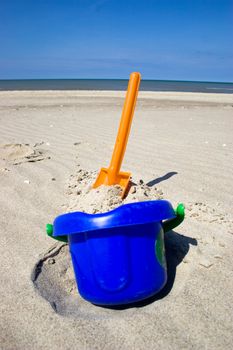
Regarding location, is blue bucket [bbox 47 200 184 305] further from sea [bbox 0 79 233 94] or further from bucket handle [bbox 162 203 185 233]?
sea [bbox 0 79 233 94]

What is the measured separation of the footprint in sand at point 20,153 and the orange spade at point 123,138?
1.78 m

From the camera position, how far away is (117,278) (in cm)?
145

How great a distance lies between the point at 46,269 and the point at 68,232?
0.51 m

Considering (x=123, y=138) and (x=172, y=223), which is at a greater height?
(x=123, y=138)

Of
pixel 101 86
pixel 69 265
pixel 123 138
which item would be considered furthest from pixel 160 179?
pixel 101 86

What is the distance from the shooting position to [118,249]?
1.44 meters

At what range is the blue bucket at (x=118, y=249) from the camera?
4.58 ft

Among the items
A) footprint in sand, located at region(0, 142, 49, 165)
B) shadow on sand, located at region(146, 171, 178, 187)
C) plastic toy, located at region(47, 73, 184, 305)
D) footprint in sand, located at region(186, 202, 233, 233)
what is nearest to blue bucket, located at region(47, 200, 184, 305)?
plastic toy, located at region(47, 73, 184, 305)

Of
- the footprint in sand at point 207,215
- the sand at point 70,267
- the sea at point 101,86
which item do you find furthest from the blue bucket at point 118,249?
the sea at point 101,86

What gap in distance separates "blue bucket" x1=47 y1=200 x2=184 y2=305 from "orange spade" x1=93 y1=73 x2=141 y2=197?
1.29 ft

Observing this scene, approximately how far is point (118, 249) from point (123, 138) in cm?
64

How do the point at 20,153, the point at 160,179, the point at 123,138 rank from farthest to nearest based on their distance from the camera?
1. the point at 20,153
2. the point at 160,179
3. the point at 123,138

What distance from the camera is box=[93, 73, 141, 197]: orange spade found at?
71.7 inches

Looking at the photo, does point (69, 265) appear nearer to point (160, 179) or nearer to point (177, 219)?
point (177, 219)
